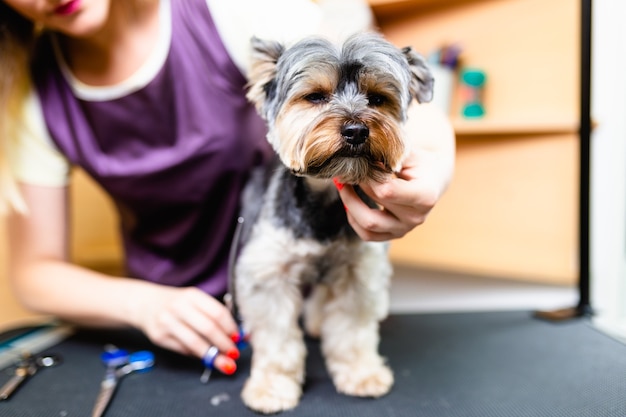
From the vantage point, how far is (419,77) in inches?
27.1

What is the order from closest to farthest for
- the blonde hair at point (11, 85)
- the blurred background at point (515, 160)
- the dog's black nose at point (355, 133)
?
the dog's black nose at point (355, 133) → the blonde hair at point (11, 85) → the blurred background at point (515, 160)

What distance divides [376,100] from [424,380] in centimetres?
52

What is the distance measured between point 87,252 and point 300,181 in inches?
50.4

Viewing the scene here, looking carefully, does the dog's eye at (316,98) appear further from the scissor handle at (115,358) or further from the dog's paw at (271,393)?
the scissor handle at (115,358)

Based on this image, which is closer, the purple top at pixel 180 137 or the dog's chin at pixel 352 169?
the dog's chin at pixel 352 169

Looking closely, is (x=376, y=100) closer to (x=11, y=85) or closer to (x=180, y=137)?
(x=180, y=137)

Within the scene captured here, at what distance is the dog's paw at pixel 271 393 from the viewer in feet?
2.51

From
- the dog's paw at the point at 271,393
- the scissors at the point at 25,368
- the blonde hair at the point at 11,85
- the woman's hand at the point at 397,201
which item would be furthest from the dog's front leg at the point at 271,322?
the blonde hair at the point at 11,85

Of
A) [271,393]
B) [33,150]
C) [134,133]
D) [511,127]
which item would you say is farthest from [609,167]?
[33,150]

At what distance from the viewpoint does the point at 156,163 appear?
968mm

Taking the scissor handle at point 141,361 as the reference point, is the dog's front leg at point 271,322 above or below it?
above

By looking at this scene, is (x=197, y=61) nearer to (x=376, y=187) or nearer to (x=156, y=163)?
(x=156, y=163)

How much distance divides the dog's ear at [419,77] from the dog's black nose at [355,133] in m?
0.13

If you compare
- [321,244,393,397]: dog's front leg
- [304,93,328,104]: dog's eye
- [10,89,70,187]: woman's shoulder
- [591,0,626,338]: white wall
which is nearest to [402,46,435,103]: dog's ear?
[304,93,328,104]: dog's eye
